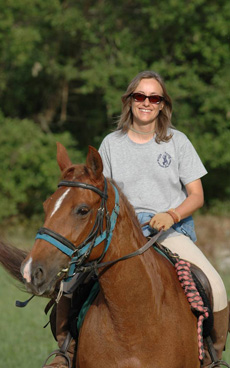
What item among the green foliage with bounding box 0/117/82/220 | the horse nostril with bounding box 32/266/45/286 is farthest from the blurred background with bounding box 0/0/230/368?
the horse nostril with bounding box 32/266/45/286

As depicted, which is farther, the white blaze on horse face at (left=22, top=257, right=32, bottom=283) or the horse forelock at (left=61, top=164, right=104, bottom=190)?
the horse forelock at (left=61, top=164, right=104, bottom=190)

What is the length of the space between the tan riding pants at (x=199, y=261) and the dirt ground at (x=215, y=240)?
11724 millimetres

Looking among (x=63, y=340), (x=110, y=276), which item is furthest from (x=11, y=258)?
(x=110, y=276)

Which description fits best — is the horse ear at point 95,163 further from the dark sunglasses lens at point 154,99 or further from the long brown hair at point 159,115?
the dark sunglasses lens at point 154,99

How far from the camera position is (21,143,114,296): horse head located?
139 inches

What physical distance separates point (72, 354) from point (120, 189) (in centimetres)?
136

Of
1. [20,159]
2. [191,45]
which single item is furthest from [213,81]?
[20,159]

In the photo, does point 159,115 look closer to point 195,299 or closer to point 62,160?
point 62,160

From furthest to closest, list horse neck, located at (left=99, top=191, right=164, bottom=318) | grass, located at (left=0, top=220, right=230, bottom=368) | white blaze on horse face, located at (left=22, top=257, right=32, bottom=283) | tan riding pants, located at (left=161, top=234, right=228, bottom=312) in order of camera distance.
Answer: grass, located at (left=0, top=220, right=230, bottom=368) < tan riding pants, located at (left=161, top=234, right=228, bottom=312) < horse neck, located at (left=99, top=191, right=164, bottom=318) < white blaze on horse face, located at (left=22, top=257, right=32, bottom=283)

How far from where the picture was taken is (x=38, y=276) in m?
3.51

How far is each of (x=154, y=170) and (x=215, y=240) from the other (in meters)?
13.7

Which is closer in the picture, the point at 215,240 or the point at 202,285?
the point at 202,285

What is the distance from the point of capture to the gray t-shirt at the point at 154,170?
4.75 meters

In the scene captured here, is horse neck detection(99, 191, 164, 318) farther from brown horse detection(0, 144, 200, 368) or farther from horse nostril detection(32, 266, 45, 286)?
horse nostril detection(32, 266, 45, 286)
